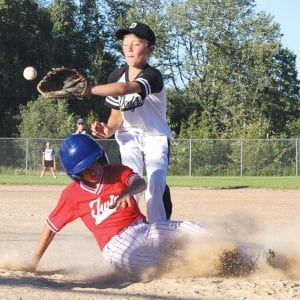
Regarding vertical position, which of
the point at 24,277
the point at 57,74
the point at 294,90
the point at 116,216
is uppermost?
the point at 294,90

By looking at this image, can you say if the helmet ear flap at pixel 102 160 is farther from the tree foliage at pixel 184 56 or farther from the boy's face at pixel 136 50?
the tree foliage at pixel 184 56

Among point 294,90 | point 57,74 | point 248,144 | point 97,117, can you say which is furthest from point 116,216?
point 294,90

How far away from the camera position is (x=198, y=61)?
4753 cm

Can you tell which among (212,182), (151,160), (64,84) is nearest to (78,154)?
(64,84)

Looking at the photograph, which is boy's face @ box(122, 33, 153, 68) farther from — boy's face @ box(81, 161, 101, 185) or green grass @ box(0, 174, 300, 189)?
green grass @ box(0, 174, 300, 189)

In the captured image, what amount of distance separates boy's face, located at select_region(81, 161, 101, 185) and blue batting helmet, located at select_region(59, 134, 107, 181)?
44 millimetres

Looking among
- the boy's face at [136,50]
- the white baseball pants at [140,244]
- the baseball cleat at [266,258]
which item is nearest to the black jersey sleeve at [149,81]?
the boy's face at [136,50]

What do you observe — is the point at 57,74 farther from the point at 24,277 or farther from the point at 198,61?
the point at 198,61

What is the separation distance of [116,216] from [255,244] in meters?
1.48

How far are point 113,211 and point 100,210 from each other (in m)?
0.10

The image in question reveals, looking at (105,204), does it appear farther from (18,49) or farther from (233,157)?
(18,49)

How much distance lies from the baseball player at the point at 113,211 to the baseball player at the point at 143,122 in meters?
0.44

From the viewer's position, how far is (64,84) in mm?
4977

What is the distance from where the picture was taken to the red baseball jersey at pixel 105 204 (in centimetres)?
484
